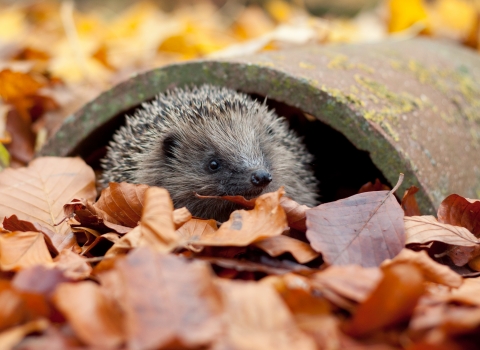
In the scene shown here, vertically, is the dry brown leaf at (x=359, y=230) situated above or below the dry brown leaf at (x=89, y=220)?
A: above

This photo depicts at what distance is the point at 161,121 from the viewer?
112 inches

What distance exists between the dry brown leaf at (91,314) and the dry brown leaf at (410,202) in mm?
1364

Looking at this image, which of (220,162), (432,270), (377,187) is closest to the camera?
(432,270)

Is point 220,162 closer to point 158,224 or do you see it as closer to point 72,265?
point 158,224

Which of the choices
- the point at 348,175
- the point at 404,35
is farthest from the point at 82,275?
the point at 404,35

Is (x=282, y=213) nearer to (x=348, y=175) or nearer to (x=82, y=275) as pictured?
(x=82, y=275)

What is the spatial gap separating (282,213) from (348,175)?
1.59m

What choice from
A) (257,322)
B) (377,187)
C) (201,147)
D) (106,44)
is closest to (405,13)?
(106,44)

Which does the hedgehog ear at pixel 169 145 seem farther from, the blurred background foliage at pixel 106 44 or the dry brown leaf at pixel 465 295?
the dry brown leaf at pixel 465 295

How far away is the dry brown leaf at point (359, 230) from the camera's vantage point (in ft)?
6.04

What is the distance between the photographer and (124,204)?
2221 mm

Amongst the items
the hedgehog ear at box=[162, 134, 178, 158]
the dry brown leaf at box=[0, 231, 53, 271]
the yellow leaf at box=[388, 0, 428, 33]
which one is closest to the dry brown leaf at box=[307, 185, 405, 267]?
the dry brown leaf at box=[0, 231, 53, 271]

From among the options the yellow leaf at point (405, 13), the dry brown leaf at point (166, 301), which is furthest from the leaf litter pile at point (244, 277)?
the yellow leaf at point (405, 13)

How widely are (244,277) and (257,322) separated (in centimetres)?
43
